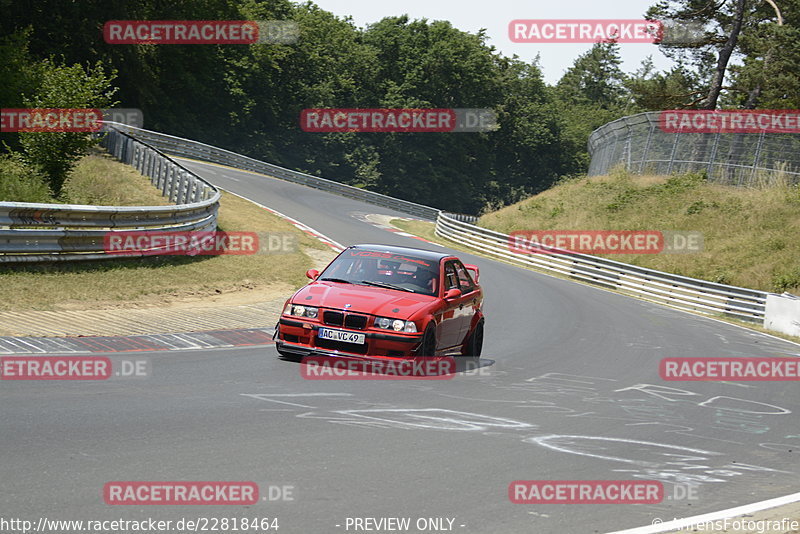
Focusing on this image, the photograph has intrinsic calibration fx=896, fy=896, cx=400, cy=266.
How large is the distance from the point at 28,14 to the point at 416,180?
152 feet

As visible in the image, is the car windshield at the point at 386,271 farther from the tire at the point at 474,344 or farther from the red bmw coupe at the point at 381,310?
the tire at the point at 474,344

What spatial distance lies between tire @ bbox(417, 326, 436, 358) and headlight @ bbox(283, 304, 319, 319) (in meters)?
1.32

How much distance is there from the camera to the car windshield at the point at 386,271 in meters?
11.7

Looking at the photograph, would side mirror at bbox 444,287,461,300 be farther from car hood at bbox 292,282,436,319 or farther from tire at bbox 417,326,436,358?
tire at bbox 417,326,436,358

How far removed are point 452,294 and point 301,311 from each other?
2.10 metres

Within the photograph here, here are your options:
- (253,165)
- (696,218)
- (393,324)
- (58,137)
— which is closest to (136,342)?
(393,324)

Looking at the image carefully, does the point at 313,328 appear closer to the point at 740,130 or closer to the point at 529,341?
the point at 529,341

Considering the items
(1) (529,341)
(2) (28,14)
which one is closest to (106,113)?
(2) (28,14)

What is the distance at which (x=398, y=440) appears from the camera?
7.58m

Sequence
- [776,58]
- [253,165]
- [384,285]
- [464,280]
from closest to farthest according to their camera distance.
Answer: [384,285] < [464,280] < [776,58] < [253,165]

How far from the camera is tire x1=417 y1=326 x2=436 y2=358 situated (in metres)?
10.7

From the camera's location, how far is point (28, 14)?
46.9 metres

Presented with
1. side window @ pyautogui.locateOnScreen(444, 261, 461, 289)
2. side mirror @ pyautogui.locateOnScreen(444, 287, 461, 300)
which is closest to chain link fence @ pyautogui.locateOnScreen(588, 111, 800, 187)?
side window @ pyautogui.locateOnScreen(444, 261, 461, 289)

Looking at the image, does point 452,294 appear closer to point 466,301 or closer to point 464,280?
point 466,301
